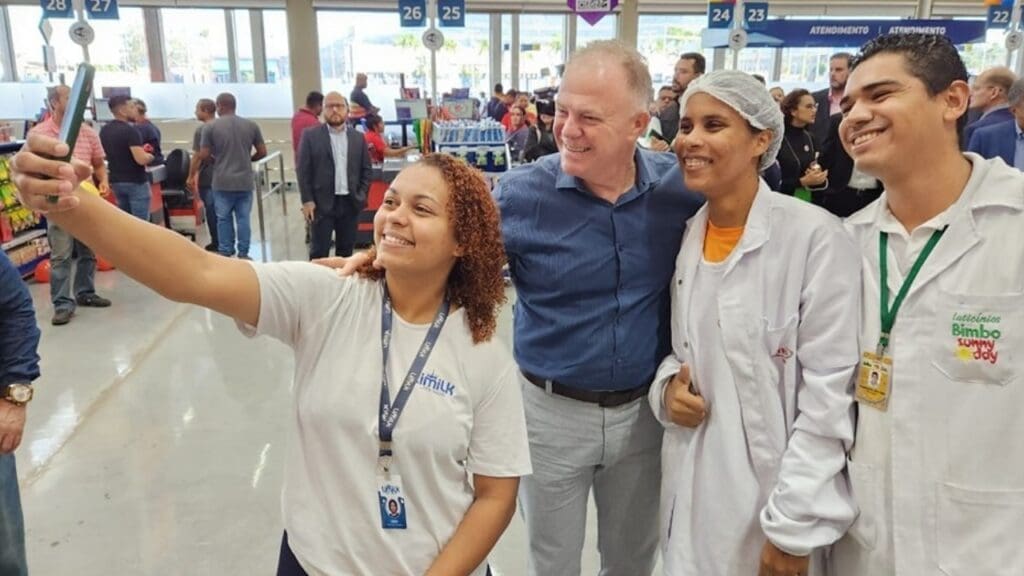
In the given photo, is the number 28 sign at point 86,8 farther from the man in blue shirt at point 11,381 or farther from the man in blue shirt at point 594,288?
the man in blue shirt at point 594,288

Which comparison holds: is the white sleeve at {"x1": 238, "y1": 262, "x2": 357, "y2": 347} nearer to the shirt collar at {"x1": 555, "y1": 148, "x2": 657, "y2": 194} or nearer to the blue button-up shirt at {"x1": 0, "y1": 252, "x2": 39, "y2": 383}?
the shirt collar at {"x1": 555, "y1": 148, "x2": 657, "y2": 194}

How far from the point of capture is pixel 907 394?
4.36 feet

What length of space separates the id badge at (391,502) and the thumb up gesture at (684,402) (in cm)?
63

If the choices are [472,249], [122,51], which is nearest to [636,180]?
[472,249]

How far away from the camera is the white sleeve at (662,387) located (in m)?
1.63

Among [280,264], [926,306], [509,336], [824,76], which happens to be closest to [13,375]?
[280,264]

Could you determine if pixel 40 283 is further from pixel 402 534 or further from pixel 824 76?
pixel 824 76

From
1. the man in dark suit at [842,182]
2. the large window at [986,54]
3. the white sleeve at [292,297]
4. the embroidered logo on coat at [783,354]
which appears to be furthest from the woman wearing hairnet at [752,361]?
the large window at [986,54]

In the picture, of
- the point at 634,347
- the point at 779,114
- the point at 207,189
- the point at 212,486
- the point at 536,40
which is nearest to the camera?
the point at 779,114

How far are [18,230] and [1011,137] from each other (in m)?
7.57

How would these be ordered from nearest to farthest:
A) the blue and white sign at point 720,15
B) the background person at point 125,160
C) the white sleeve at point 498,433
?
1. the white sleeve at point 498,433
2. the background person at point 125,160
3. the blue and white sign at point 720,15

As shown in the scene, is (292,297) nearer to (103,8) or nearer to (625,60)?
(625,60)

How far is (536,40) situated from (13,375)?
13917 millimetres

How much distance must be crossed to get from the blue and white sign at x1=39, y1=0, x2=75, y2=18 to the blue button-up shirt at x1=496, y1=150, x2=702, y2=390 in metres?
9.98
